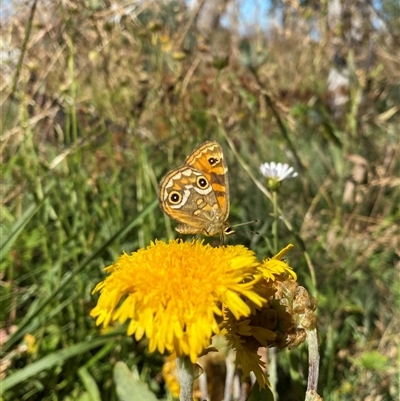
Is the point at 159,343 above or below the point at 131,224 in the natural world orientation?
below

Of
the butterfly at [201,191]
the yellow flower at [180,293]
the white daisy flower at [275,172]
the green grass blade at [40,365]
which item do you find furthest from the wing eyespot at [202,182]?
the green grass blade at [40,365]

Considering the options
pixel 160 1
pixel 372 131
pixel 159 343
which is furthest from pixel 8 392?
pixel 372 131

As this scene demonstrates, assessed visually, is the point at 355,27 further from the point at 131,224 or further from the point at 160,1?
the point at 131,224

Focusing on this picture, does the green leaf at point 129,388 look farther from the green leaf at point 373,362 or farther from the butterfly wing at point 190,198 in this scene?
the green leaf at point 373,362

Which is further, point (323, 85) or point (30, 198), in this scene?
point (323, 85)

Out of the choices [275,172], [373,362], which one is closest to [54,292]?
[275,172]

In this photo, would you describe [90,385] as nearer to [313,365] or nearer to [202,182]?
[202,182]
